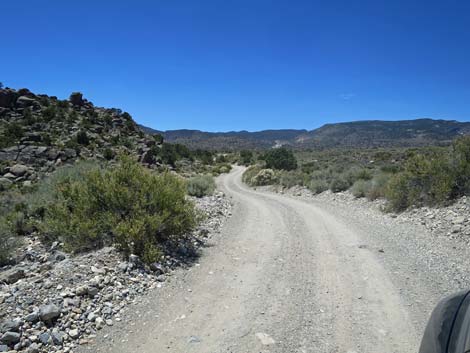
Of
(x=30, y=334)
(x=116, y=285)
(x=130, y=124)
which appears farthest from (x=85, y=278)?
(x=130, y=124)

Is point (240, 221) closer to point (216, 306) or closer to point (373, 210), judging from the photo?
point (373, 210)

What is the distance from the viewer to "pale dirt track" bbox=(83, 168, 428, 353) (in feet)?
14.4

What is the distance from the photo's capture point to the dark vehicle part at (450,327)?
1.96m

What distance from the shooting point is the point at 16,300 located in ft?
16.7

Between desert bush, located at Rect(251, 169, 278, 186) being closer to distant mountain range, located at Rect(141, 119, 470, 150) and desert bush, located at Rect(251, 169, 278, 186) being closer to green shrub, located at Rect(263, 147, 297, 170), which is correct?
green shrub, located at Rect(263, 147, 297, 170)

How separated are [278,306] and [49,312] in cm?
328

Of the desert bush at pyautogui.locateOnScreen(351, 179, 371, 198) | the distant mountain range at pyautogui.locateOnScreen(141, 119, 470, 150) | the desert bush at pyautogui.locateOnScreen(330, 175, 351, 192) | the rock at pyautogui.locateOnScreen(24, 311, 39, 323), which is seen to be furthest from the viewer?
the distant mountain range at pyautogui.locateOnScreen(141, 119, 470, 150)

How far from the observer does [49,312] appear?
15.5ft

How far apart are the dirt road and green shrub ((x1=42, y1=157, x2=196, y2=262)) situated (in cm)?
104

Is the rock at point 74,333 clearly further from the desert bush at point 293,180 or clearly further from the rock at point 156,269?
the desert bush at point 293,180

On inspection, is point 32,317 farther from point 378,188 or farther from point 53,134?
point 53,134

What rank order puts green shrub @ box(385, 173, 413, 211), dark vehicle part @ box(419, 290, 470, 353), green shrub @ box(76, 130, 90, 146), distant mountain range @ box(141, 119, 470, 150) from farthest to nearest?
1. distant mountain range @ box(141, 119, 470, 150)
2. green shrub @ box(76, 130, 90, 146)
3. green shrub @ box(385, 173, 413, 211)
4. dark vehicle part @ box(419, 290, 470, 353)

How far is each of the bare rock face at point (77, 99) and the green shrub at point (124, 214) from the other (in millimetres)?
36958

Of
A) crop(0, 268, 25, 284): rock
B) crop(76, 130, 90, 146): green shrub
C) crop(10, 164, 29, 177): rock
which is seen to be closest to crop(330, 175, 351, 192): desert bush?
crop(0, 268, 25, 284): rock
